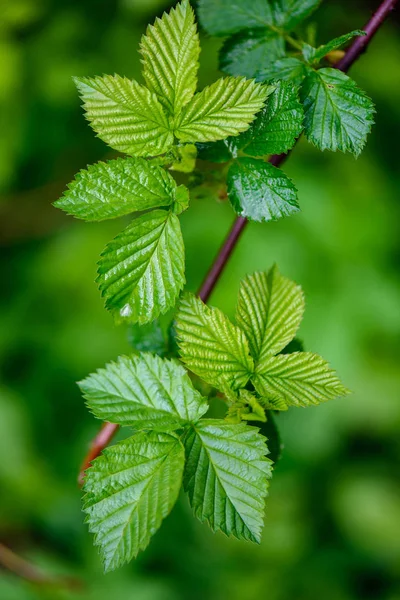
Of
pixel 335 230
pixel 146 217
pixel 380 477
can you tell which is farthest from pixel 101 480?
pixel 380 477

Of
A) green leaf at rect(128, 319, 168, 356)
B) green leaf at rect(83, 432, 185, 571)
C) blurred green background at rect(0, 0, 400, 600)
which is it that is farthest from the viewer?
blurred green background at rect(0, 0, 400, 600)

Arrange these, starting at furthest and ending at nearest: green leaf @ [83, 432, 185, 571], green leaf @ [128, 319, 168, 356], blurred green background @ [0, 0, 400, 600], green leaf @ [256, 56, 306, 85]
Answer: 1. blurred green background @ [0, 0, 400, 600]
2. green leaf @ [128, 319, 168, 356]
3. green leaf @ [256, 56, 306, 85]
4. green leaf @ [83, 432, 185, 571]

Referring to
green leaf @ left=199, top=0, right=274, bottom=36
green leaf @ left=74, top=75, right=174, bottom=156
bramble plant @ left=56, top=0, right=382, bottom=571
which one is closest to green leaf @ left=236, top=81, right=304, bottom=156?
bramble plant @ left=56, top=0, right=382, bottom=571

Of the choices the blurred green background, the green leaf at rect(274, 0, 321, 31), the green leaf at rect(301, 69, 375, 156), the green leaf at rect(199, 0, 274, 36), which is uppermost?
the green leaf at rect(274, 0, 321, 31)

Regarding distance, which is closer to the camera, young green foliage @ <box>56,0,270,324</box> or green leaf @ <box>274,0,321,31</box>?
young green foliage @ <box>56,0,270,324</box>

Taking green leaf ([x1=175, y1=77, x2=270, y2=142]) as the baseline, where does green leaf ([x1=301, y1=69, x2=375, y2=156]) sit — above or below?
above

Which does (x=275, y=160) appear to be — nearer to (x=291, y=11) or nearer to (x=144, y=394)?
(x=291, y=11)

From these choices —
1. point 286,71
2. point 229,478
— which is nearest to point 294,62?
point 286,71

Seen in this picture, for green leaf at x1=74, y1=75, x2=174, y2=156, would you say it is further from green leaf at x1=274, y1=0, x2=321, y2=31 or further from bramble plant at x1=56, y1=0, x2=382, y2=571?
green leaf at x1=274, y1=0, x2=321, y2=31
